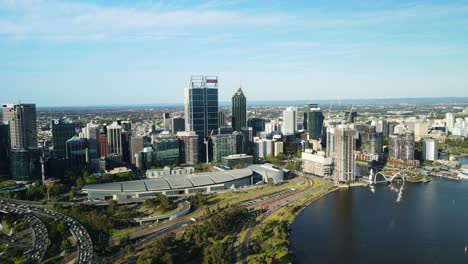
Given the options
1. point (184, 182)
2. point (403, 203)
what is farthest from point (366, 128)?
point (184, 182)

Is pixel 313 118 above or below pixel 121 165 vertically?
above

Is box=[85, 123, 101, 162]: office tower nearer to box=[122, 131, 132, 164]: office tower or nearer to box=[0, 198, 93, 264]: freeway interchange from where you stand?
box=[122, 131, 132, 164]: office tower

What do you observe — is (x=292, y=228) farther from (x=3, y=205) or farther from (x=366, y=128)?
(x=366, y=128)

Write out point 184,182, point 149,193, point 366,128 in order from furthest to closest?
point 366,128, point 184,182, point 149,193

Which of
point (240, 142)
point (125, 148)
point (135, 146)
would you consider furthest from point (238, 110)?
point (135, 146)

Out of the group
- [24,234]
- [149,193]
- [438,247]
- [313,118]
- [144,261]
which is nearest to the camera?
[144,261]

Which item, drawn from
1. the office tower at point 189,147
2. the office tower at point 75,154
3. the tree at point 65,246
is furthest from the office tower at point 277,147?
the tree at point 65,246
